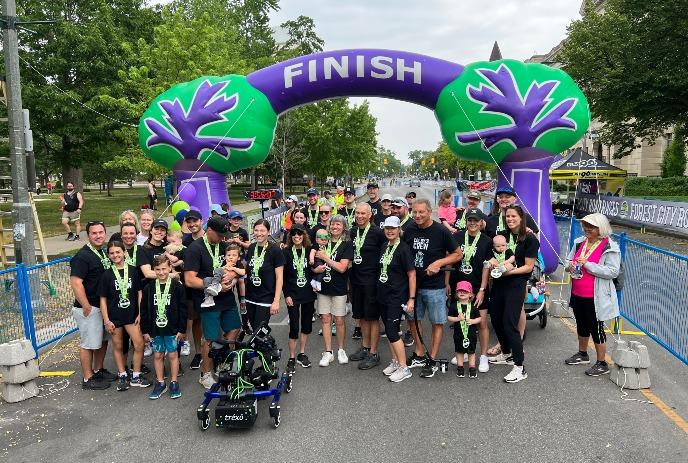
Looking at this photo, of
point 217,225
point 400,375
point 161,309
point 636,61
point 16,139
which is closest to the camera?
point 161,309

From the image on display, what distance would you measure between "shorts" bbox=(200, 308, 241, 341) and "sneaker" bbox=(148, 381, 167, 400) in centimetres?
63

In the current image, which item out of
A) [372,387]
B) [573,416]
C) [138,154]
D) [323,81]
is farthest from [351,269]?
[138,154]

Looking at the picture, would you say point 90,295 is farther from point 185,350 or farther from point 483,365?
point 483,365

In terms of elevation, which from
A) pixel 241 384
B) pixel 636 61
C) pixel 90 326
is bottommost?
pixel 241 384

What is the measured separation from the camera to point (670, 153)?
1508 inches

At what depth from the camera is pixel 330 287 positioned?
5.63m

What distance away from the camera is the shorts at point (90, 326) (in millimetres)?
5117

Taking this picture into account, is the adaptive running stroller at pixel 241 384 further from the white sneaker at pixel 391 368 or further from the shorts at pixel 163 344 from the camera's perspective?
the white sneaker at pixel 391 368

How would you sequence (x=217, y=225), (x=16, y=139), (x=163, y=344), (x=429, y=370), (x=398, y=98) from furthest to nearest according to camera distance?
(x=398, y=98)
(x=16, y=139)
(x=429, y=370)
(x=217, y=225)
(x=163, y=344)

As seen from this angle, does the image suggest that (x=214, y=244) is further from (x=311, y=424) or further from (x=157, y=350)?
(x=311, y=424)

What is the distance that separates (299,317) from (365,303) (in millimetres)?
795

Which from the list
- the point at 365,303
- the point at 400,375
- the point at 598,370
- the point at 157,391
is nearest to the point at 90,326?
the point at 157,391

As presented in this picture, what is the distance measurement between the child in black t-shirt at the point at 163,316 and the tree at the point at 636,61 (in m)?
17.9

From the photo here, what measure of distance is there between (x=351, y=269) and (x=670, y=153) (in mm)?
41767
